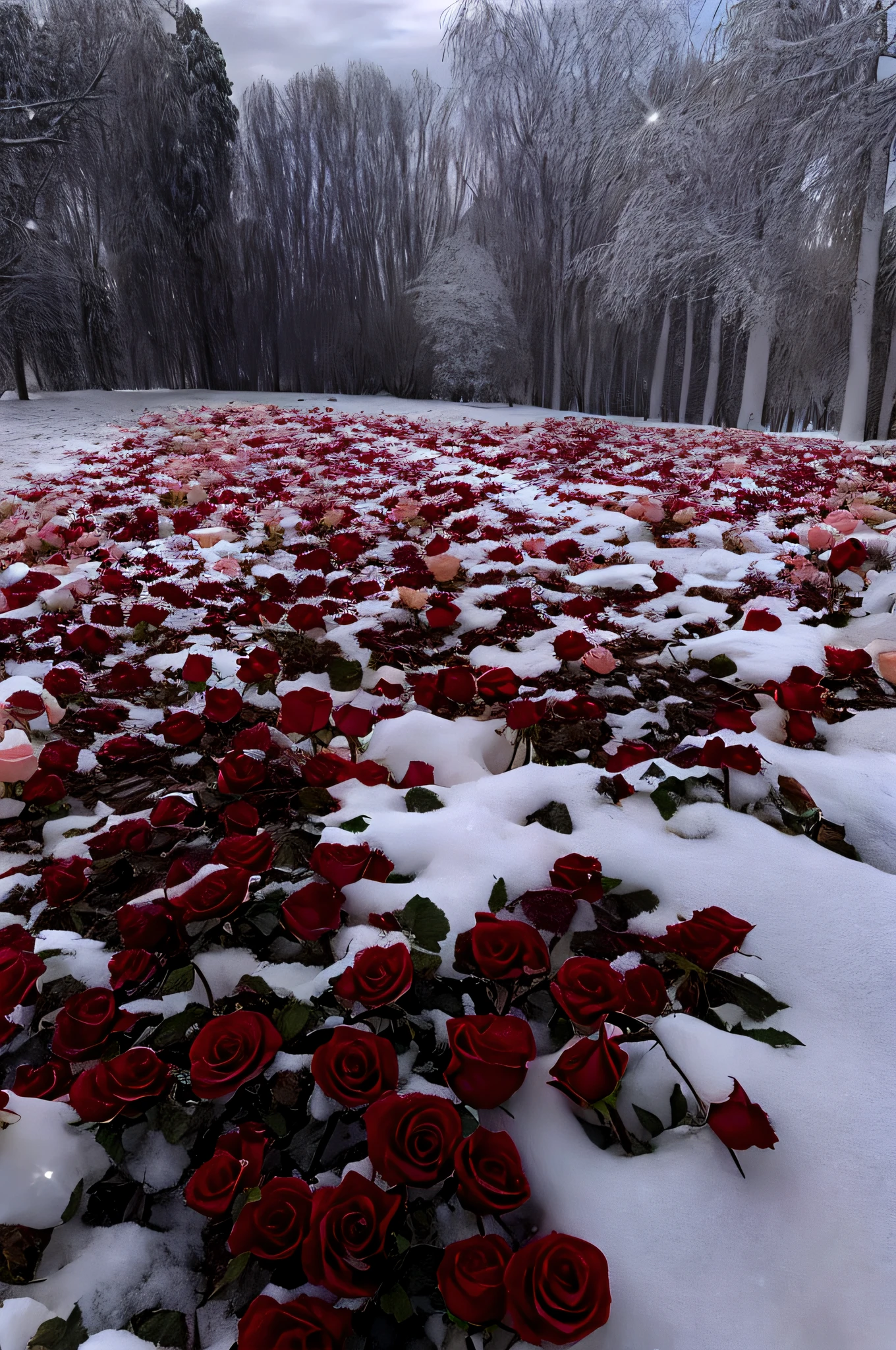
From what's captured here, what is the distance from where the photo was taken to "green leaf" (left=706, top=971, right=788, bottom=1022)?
854mm

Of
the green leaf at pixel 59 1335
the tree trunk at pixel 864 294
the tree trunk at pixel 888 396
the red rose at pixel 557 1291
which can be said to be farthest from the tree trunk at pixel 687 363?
the green leaf at pixel 59 1335

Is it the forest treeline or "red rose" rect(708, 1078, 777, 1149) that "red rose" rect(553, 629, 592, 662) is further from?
the forest treeline

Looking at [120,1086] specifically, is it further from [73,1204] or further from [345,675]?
[345,675]

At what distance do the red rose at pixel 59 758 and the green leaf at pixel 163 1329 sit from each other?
0.86m

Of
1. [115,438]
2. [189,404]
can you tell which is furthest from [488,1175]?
[189,404]

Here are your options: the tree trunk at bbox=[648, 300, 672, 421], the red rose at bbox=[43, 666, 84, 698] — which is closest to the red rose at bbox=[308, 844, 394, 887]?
the red rose at bbox=[43, 666, 84, 698]

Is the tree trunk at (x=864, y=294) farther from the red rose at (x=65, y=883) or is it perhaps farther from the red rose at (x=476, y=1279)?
the red rose at (x=476, y=1279)

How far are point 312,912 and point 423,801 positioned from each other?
1.33ft

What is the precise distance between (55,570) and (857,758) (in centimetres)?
262

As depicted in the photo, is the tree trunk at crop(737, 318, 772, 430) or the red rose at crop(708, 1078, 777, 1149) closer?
the red rose at crop(708, 1078, 777, 1149)

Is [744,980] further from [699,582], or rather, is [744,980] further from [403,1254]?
[699,582]

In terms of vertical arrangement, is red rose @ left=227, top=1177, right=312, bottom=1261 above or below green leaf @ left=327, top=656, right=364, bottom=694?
below

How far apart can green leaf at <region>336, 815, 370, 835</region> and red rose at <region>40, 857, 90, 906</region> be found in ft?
1.23

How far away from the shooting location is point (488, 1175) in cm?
62
